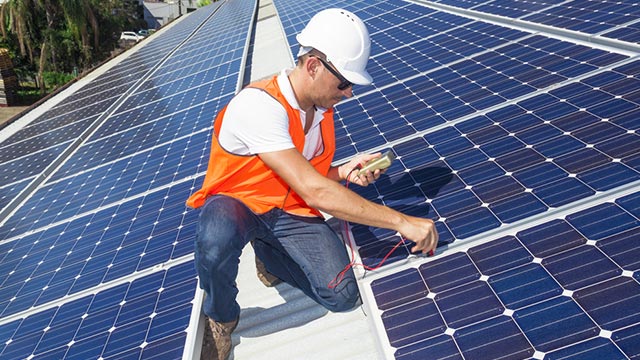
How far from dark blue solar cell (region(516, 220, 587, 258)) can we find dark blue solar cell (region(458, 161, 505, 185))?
3.07ft

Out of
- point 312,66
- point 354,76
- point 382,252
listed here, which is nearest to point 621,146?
point 382,252

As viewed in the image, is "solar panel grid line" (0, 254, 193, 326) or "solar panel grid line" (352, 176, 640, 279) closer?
"solar panel grid line" (352, 176, 640, 279)

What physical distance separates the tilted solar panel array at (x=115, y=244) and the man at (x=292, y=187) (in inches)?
27.7

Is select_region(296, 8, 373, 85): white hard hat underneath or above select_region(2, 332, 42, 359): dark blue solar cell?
above

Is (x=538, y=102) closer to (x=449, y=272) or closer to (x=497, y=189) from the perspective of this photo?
(x=497, y=189)

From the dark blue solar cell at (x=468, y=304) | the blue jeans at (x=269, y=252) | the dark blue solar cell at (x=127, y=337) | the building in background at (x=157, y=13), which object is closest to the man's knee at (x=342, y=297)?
the blue jeans at (x=269, y=252)

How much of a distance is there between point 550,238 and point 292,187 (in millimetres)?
1959

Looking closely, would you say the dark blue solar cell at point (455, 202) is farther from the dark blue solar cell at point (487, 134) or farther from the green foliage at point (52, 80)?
the green foliage at point (52, 80)

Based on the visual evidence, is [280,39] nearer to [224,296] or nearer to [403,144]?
[403,144]

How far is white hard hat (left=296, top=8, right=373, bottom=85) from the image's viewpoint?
14.1 feet

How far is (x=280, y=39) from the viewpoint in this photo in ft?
57.3

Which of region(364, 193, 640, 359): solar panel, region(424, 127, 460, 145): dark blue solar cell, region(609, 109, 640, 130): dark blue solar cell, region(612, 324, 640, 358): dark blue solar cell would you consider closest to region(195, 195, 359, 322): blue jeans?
region(364, 193, 640, 359): solar panel

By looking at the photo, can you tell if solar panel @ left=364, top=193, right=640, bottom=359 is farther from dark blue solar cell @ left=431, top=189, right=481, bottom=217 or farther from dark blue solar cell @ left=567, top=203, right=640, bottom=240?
dark blue solar cell @ left=431, top=189, right=481, bottom=217

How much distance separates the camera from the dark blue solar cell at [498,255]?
145 inches
